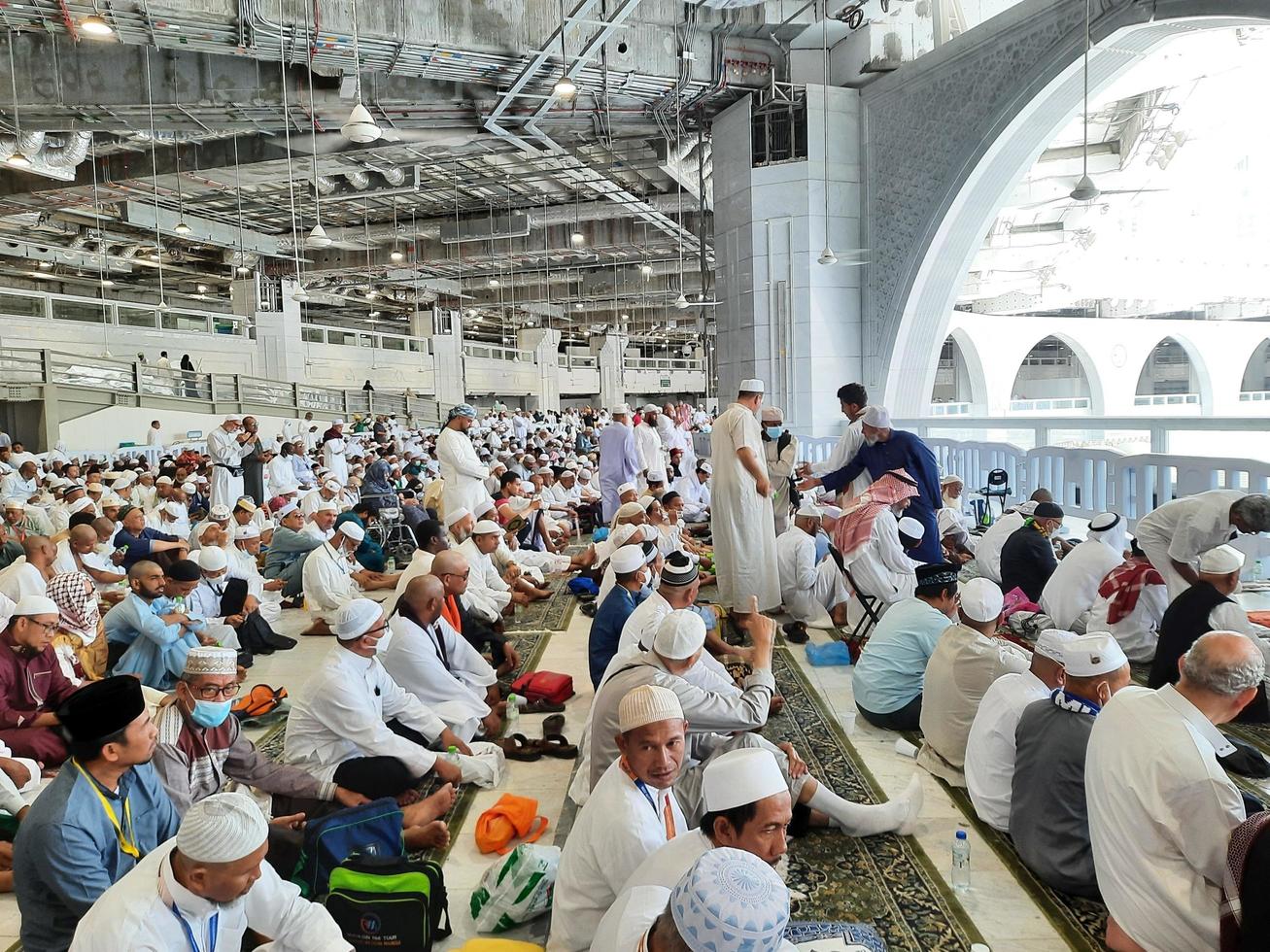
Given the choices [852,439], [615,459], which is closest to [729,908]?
[852,439]

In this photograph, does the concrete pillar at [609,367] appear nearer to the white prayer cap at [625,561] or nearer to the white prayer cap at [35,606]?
the white prayer cap at [625,561]

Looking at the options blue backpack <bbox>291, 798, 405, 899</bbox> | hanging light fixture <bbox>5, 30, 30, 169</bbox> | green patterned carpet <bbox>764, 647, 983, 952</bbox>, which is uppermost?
hanging light fixture <bbox>5, 30, 30, 169</bbox>

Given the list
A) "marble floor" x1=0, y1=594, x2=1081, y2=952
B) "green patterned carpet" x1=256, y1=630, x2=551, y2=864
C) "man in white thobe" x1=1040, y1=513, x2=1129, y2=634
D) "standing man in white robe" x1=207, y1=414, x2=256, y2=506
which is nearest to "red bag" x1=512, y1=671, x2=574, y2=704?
"marble floor" x1=0, y1=594, x2=1081, y2=952

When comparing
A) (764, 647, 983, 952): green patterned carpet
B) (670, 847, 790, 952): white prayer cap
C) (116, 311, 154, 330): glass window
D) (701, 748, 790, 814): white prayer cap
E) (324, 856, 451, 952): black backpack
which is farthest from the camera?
(116, 311, 154, 330): glass window

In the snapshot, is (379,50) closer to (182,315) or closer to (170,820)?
(170,820)

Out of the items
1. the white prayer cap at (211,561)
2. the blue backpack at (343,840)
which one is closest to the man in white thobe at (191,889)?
the blue backpack at (343,840)

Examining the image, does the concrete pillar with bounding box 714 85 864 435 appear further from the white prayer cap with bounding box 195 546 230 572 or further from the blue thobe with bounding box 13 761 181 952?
the blue thobe with bounding box 13 761 181 952

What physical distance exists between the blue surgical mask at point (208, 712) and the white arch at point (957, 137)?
25.2ft

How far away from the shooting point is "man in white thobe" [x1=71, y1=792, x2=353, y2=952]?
152 cm

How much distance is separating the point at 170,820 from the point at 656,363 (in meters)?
35.6

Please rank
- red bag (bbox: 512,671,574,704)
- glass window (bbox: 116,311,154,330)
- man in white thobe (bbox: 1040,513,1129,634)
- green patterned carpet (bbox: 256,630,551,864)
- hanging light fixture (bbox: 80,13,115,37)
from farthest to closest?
glass window (bbox: 116,311,154,330) < hanging light fixture (bbox: 80,13,115,37) < man in white thobe (bbox: 1040,513,1129,634) < red bag (bbox: 512,671,574,704) < green patterned carpet (bbox: 256,630,551,864)

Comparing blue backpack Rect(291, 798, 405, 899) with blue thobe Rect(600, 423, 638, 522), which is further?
blue thobe Rect(600, 423, 638, 522)

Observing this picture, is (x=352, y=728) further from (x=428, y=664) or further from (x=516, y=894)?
(x=516, y=894)

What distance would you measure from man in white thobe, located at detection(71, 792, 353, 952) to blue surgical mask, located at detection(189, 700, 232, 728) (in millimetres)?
849
